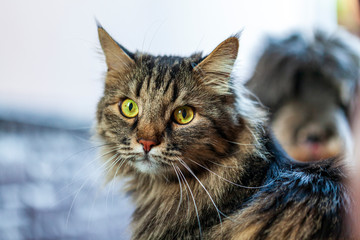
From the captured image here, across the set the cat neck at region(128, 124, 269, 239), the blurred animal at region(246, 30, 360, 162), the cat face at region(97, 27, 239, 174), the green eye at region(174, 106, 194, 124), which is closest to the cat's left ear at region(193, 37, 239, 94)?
the cat face at region(97, 27, 239, 174)

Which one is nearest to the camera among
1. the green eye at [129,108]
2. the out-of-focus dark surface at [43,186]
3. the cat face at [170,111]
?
the cat face at [170,111]

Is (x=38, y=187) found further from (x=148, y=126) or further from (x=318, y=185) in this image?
(x=318, y=185)

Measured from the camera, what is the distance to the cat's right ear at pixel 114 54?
4.50ft

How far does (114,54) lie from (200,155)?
21.4 inches

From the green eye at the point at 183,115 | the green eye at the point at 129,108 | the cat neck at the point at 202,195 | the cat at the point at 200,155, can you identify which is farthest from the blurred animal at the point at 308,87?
the green eye at the point at 129,108

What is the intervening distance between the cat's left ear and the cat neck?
22 cm

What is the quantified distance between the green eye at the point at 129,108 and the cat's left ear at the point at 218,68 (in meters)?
0.25

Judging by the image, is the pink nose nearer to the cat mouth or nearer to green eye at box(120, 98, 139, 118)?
the cat mouth

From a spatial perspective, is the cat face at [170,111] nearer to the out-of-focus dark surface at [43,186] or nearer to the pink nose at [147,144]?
the pink nose at [147,144]

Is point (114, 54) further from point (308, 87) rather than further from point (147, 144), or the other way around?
point (308, 87)

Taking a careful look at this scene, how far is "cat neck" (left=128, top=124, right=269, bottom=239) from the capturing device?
1167 mm

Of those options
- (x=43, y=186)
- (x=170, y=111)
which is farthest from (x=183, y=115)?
(x=43, y=186)

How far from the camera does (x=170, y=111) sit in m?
1.24

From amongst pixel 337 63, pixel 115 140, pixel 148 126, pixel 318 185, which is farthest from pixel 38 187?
pixel 337 63
